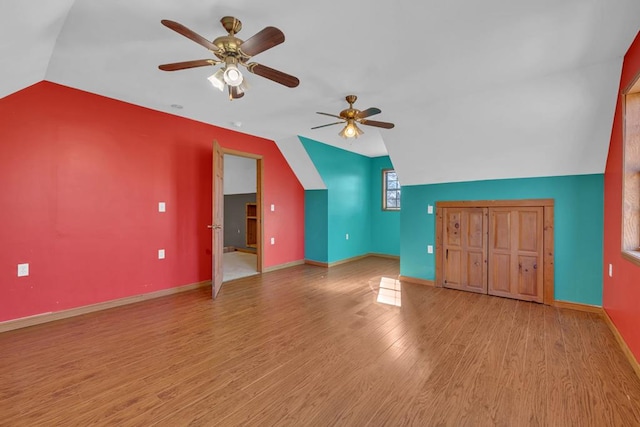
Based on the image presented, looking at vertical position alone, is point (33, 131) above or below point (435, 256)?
above

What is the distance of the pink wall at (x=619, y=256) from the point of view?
2201 mm

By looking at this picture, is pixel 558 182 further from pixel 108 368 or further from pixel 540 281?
pixel 108 368

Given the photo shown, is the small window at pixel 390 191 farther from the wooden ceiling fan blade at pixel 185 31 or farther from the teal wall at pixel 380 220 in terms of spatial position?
the wooden ceiling fan blade at pixel 185 31

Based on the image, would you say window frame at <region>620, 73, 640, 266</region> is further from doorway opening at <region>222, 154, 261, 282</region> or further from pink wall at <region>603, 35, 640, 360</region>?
doorway opening at <region>222, 154, 261, 282</region>

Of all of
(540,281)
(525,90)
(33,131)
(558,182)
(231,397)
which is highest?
(525,90)

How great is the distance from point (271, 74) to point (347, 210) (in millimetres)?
4466

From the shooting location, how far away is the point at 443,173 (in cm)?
425

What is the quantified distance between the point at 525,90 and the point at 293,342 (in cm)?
338

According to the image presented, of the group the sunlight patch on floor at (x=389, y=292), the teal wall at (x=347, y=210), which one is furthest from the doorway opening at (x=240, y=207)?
the sunlight patch on floor at (x=389, y=292)

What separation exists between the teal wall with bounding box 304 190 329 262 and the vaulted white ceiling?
2.10 meters

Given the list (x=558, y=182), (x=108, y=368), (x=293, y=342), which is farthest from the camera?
(x=558, y=182)

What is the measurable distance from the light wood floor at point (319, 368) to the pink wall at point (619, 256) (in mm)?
223

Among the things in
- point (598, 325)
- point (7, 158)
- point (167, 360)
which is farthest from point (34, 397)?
point (598, 325)

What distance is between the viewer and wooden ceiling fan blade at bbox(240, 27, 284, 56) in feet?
5.71
